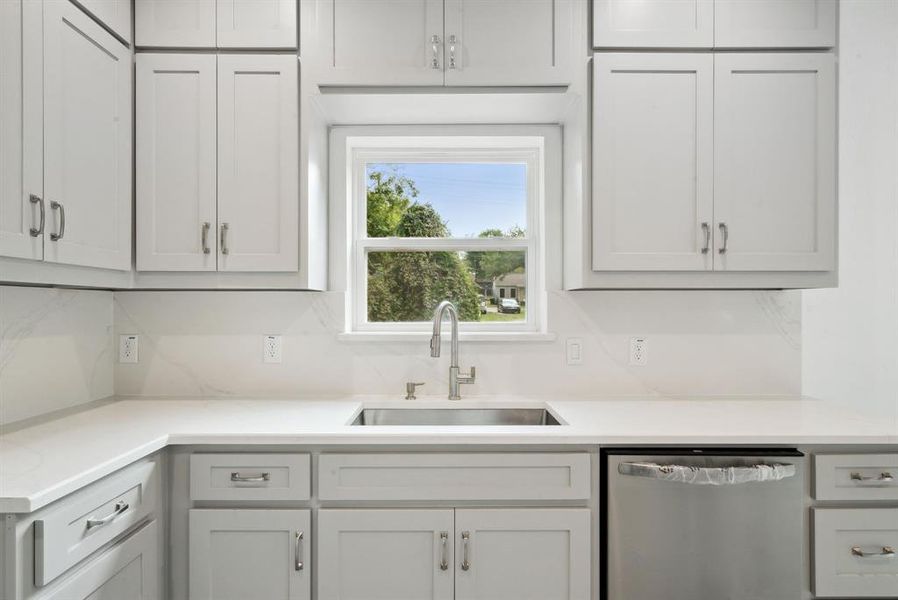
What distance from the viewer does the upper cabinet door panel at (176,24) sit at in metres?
1.90

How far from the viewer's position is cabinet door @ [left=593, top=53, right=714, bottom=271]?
74.3 inches

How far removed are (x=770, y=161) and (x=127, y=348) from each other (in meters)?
2.64

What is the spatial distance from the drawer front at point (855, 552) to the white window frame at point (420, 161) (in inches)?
46.7

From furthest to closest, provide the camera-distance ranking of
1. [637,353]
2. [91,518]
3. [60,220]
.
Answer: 1. [637,353]
2. [60,220]
3. [91,518]

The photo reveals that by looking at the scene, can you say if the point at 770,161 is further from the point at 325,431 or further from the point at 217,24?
the point at 217,24

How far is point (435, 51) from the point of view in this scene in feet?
6.15

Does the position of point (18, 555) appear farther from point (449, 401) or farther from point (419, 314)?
point (419, 314)

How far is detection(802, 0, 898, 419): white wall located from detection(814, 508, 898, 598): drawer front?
76cm

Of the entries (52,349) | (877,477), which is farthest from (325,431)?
(877,477)

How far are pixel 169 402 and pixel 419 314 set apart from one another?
3.55 ft

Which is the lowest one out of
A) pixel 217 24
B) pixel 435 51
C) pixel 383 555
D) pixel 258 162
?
pixel 383 555

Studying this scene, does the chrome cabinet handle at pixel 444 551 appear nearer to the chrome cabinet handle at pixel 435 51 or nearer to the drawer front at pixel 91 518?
the drawer front at pixel 91 518

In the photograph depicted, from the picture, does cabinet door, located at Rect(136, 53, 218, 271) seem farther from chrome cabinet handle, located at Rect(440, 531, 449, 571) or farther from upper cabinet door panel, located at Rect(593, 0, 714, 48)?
upper cabinet door panel, located at Rect(593, 0, 714, 48)

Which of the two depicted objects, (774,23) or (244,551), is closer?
(244,551)
